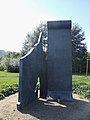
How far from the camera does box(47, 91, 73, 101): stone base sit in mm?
12759

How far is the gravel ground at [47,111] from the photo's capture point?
9.16 m

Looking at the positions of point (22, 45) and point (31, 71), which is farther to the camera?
point (22, 45)

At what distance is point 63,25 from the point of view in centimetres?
1342

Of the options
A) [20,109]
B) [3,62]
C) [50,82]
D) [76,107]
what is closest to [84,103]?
[76,107]

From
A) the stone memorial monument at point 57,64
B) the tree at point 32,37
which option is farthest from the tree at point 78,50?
the stone memorial monument at point 57,64

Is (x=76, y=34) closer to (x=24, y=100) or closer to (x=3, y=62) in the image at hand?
(x=3, y=62)

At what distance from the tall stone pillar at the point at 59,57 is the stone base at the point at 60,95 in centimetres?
1

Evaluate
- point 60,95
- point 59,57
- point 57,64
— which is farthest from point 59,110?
point 59,57

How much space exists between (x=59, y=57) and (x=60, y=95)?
1.94m

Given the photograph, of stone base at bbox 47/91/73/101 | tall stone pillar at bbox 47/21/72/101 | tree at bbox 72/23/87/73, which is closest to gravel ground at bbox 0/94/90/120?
stone base at bbox 47/91/73/101

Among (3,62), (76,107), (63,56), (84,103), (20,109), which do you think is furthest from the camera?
(3,62)

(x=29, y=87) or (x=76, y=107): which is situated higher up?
(x=29, y=87)

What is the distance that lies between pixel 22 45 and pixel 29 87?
42.7 m

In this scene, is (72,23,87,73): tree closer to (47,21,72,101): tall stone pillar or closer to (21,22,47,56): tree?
(21,22,47,56): tree
